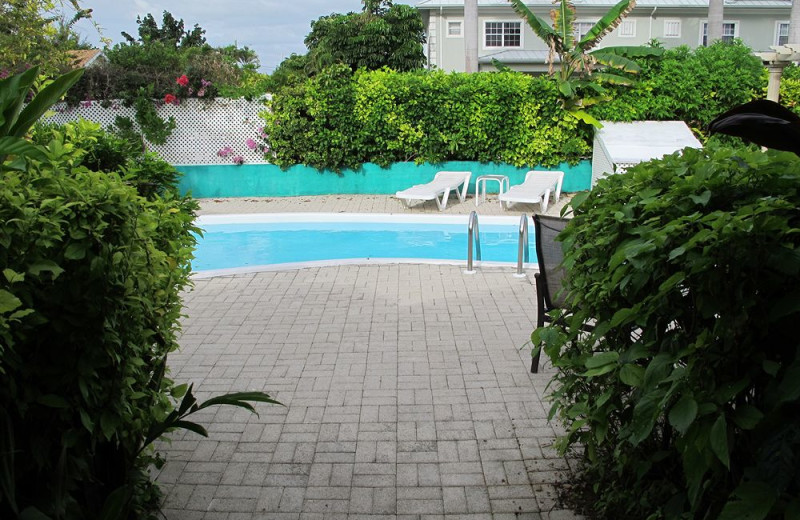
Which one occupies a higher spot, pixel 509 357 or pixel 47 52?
pixel 47 52

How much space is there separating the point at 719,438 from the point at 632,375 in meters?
0.57

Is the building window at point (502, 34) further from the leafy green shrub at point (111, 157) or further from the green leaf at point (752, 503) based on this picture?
the green leaf at point (752, 503)

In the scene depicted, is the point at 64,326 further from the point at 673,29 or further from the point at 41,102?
the point at 673,29

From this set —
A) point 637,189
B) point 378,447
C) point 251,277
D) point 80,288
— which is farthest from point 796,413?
point 251,277

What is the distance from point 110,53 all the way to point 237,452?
14813 millimetres

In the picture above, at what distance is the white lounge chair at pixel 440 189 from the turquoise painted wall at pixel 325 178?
33.8 inches

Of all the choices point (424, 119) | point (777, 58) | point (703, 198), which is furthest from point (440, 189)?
point (703, 198)

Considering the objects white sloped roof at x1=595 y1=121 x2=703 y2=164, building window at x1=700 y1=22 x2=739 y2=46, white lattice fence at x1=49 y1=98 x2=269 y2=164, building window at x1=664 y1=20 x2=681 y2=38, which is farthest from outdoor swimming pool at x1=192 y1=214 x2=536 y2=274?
building window at x1=700 y1=22 x2=739 y2=46

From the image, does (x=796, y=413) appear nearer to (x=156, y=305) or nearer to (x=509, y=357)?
(x=156, y=305)

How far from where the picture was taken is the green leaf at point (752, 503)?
1.79 metres

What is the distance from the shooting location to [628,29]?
115 ft

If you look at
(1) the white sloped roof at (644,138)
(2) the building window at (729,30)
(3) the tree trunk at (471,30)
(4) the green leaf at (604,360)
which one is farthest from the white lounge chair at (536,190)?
(2) the building window at (729,30)

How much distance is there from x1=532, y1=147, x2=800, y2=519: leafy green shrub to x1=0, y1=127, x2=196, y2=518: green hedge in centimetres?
185

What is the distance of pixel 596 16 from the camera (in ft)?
114
